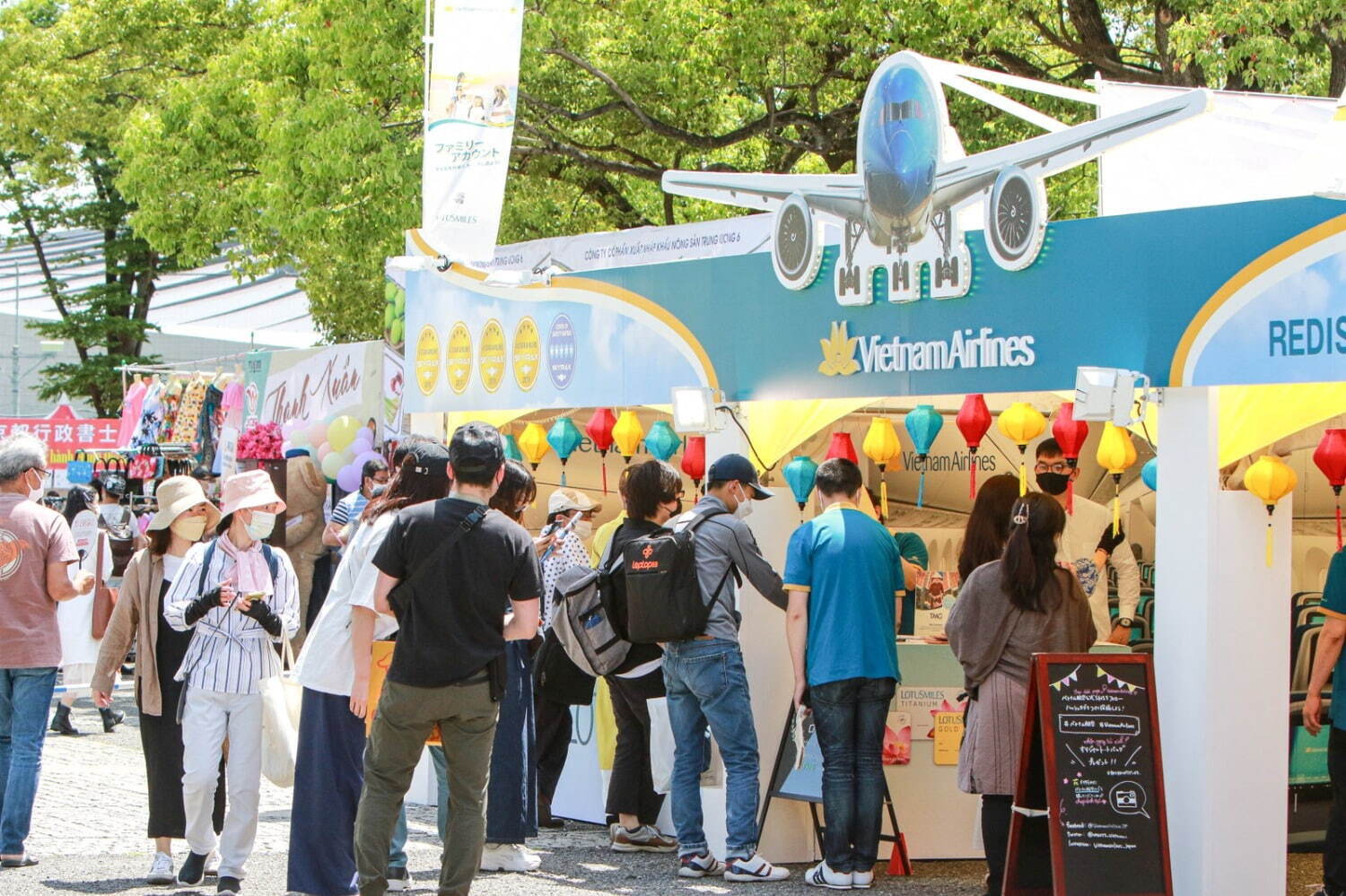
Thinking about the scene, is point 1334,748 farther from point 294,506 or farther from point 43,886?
point 294,506

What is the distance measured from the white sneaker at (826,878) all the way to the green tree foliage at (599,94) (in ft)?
31.7

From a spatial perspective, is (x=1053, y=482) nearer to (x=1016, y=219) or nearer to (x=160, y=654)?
(x=1016, y=219)

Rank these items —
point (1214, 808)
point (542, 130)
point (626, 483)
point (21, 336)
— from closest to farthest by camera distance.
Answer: point (1214, 808) → point (626, 483) → point (542, 130) → point (21, 336)

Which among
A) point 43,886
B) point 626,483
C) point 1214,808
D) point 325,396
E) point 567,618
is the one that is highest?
point 325,396

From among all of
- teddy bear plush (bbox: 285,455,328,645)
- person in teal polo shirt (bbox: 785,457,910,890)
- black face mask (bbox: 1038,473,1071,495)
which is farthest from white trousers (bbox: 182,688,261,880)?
teddy bear plush (bbox: 285,455,328,645)

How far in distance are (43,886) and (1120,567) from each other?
16.2 ft

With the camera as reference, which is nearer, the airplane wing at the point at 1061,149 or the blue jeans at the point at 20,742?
the airplane wing at the point at 1061,149

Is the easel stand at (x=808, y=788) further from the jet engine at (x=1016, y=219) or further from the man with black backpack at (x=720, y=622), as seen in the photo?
the jet engine at (x=1016, y=219)

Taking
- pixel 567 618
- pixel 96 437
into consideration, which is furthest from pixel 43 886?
pixel 96 437

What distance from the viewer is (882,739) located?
6895 millimetres

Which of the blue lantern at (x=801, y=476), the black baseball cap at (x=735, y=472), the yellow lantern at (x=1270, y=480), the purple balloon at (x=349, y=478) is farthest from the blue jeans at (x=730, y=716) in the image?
the purple balloon at (x=349, y=478)

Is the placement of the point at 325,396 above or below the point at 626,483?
above

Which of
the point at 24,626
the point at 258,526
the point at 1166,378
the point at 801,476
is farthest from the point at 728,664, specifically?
the point at 24,626

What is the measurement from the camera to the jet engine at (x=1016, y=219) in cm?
642
